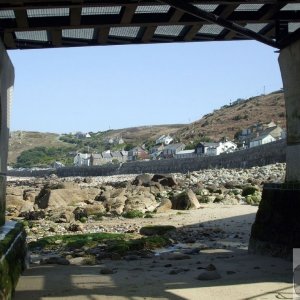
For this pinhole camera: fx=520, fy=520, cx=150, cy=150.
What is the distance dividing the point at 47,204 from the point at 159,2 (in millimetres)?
20744

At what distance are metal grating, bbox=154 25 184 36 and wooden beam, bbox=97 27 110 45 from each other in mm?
969

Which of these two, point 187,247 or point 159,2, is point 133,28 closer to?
point 159,2

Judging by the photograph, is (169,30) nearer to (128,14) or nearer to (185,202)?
(128,14)

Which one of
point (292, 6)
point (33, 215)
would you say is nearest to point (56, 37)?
point (292, 6)

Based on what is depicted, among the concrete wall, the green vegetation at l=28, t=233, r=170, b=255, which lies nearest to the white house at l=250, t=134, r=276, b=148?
the concrete wall

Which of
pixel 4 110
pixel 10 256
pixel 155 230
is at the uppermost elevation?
pixel 4 110

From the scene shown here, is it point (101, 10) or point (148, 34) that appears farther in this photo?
point (148, 34)

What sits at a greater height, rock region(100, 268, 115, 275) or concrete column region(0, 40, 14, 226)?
concrete column region(0, 40, 14, 226)

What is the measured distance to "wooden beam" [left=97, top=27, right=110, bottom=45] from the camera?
935 centimetres

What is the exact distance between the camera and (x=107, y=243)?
535 inches

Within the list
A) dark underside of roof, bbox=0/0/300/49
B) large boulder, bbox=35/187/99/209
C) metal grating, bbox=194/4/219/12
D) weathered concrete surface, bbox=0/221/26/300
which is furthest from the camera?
large boulder, bbox=35/187/99/209

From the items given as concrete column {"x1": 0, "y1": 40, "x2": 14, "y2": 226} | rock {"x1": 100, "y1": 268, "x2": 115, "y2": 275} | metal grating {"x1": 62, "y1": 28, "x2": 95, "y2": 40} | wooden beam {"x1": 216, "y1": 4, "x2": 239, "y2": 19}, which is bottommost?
rock {"x1": 100, "y1": 268, "x2": 115, "y2": 275}

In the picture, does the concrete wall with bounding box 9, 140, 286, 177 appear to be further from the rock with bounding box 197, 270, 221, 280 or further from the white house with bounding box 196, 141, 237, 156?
the rock with bounding box 197, 270, 221, 280

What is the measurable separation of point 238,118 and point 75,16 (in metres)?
153
